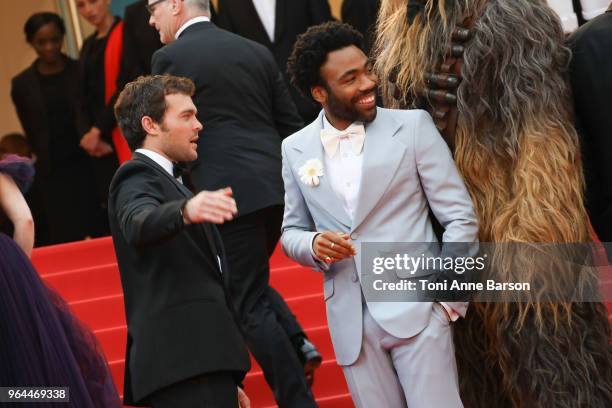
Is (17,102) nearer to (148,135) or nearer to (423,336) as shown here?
(148,135)

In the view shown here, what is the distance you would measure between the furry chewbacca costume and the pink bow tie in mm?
349

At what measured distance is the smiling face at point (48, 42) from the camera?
9.86 meters

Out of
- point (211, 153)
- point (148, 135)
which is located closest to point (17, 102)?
point (211, 153)

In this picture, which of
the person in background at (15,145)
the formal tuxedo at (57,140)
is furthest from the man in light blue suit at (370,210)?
the person in background at (15,145)

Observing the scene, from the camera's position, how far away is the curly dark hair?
5078 mm

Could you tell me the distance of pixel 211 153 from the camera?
6.26m

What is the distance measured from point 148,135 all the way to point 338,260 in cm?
90

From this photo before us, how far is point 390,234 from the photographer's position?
493cm

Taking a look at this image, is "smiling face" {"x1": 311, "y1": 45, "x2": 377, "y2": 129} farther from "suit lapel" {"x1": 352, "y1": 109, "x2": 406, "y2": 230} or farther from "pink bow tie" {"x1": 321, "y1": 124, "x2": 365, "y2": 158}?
"suit lapel" {"x1": 352, "y1": 109, "x2": 406, "y2": 230}

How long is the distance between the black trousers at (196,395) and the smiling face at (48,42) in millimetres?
5653

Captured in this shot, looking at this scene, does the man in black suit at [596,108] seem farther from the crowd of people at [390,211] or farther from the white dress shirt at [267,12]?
the white dress shirt at [267,12]

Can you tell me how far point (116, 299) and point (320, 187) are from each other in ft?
10.6

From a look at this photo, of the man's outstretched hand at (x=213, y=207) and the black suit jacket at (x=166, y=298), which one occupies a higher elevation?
the man's outstretched hand at (x=213, y=207)

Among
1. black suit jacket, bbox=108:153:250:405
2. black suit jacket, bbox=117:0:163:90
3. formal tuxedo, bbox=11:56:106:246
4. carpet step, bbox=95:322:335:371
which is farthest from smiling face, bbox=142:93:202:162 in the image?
formal tuxedo, bbox=11:56:106:246
